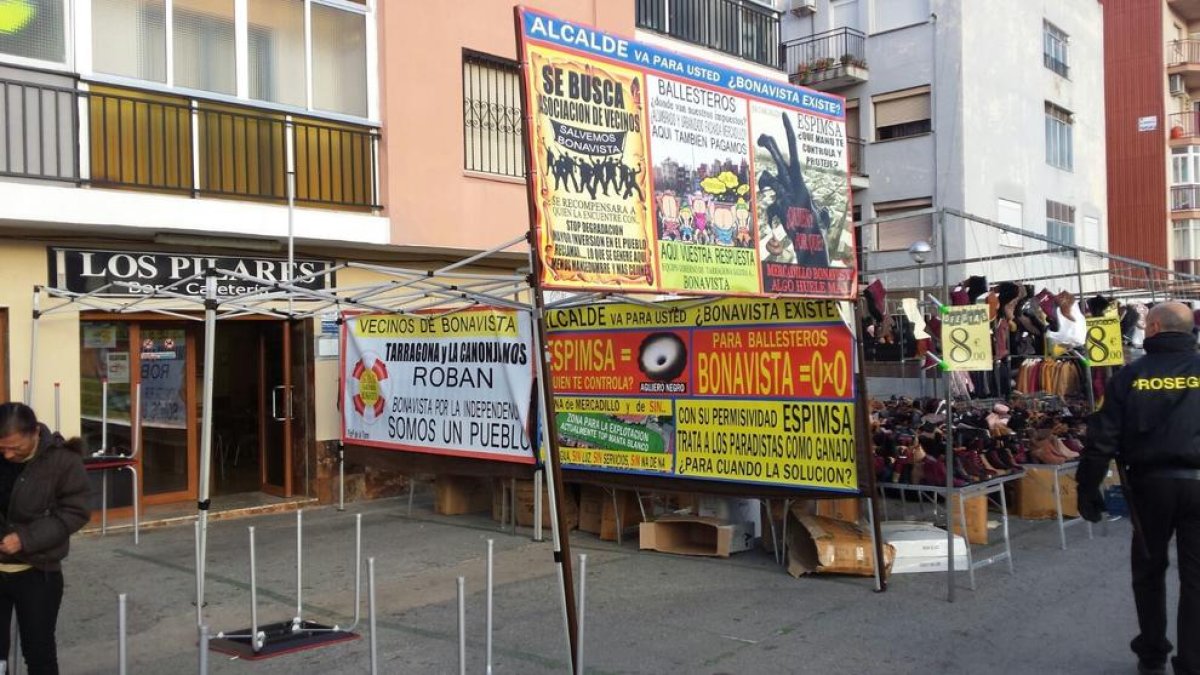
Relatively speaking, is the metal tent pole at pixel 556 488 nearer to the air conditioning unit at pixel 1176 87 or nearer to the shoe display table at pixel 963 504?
the shoe display table at pixel 963 504

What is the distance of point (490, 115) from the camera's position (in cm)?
1368

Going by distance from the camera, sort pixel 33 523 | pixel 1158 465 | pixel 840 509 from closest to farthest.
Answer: pixel 33 523 → pixel 1158 465 → pixel 840 509

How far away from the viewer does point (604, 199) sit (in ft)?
17.9

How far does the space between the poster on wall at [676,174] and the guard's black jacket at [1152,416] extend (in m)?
2.15

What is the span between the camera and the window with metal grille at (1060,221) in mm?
28172

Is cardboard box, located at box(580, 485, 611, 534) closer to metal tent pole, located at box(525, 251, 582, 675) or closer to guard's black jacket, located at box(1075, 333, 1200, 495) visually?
metal tent pole, located at box(525, 251, 582, 675)

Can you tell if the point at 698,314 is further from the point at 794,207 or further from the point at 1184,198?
the point at 1184,198

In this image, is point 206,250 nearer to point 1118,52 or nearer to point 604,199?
point 604,199

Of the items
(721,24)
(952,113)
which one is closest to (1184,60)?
(952,113)

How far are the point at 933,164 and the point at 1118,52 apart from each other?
16991mm

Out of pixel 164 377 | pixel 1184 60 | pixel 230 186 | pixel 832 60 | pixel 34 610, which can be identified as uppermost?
pixel 1184 60

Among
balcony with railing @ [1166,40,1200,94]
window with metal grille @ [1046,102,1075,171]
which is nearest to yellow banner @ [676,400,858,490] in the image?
window with metal grille @ [1046,102,1075,171]

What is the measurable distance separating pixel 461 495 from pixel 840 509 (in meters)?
4.68

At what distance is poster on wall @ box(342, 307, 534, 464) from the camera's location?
9539 millimetres
